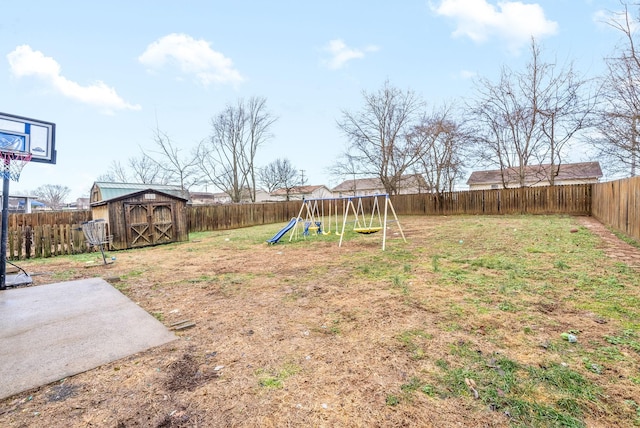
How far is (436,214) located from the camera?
754 inches

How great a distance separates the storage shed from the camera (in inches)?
395

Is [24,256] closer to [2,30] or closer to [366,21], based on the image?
[2,30]

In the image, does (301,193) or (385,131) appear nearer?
(385,131)

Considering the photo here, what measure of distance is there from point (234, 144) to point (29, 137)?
2437 cm

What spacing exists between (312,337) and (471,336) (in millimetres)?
1441

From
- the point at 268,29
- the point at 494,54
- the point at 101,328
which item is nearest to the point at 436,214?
the point at 494,54

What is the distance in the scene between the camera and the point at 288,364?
2182 mm

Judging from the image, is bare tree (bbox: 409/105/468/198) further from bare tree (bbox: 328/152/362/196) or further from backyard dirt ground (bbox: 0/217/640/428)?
backyard dirt ground (bbox: 0/217/640/428)

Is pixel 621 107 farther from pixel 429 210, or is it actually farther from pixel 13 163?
pixel 13 163

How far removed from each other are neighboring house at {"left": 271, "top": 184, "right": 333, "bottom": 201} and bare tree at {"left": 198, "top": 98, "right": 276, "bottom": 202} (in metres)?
13.1

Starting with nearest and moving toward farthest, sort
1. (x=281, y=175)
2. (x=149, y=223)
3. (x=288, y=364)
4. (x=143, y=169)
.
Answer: (x=288, y=364) < (x=149, y=223) < (x=143, y=169) < (x=281, y=175)

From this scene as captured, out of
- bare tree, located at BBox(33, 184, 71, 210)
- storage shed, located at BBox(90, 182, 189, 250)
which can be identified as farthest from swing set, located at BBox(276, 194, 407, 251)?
bare tree, located at BBox(33, 184, 71, 210)

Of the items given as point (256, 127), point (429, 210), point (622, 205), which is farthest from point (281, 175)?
point (622, 205)

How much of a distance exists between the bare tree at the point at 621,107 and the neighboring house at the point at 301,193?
100 ft
